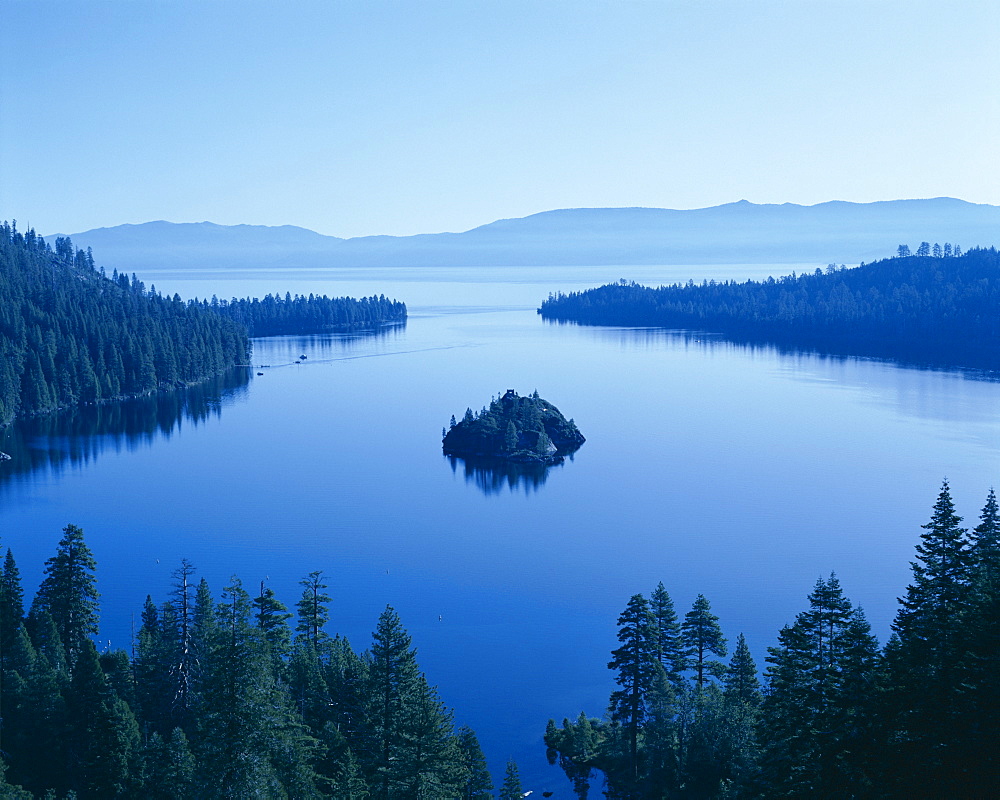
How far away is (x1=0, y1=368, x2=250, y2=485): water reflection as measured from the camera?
88062 millimetres

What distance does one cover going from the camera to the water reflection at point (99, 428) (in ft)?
289

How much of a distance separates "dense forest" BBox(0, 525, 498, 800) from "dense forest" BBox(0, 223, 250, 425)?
78.6 metres

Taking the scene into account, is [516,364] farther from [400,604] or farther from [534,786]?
[534,786]

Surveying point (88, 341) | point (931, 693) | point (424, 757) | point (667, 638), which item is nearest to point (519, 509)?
point (667, 638)

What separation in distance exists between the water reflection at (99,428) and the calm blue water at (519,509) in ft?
2.04

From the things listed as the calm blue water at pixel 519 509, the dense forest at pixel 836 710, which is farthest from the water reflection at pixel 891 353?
the dense forest at pixel 836 710

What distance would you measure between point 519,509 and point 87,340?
86487 mm

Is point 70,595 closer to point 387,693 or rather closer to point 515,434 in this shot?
point 387,693

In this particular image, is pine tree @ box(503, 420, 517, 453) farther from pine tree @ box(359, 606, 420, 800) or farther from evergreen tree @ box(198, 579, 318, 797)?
evergreen tree @ box(198, 579, 318, 797)

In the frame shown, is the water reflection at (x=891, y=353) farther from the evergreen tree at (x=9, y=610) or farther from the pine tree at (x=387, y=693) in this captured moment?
the evergreen tree at (x=9, y=610)

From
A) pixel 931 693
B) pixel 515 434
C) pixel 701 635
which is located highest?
pixel 931 693

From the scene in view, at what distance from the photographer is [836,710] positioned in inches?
884

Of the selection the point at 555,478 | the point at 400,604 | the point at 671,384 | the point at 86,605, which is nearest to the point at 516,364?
the point at 671,384

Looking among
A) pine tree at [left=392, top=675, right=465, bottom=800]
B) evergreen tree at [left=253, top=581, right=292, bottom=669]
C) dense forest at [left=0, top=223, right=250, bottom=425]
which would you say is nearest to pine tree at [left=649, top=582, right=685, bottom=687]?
pine tree at [left=392, top=675, right=465, bottom=800]
